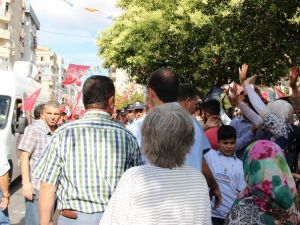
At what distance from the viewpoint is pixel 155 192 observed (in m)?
2.87

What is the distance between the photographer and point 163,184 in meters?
2.91

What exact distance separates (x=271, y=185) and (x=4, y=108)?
1048 cm

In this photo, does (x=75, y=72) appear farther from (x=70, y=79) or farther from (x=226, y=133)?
(x=226, y=133)

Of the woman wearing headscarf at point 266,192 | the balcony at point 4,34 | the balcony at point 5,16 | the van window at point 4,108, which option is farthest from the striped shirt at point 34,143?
the balcony at point 5,16

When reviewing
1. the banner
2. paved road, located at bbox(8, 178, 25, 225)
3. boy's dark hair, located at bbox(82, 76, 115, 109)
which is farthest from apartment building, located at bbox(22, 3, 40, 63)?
boy's dark hair, located at bbox(82, 76, 115, 109)

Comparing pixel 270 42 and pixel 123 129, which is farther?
pixel 270 42

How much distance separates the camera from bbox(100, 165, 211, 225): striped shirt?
9.23ft

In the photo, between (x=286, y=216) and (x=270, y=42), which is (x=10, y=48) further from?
(x=286, y=216)

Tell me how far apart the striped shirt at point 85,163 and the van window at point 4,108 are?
8999 millimetres

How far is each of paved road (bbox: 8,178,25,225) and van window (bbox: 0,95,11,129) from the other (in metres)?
1.55

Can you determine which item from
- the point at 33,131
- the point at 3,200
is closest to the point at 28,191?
the point at 3,200

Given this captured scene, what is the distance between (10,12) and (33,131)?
237ft

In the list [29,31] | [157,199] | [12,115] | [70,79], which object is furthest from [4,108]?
[29,31]

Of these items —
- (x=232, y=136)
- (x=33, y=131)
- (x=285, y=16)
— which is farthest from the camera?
(x=285, y=16)
